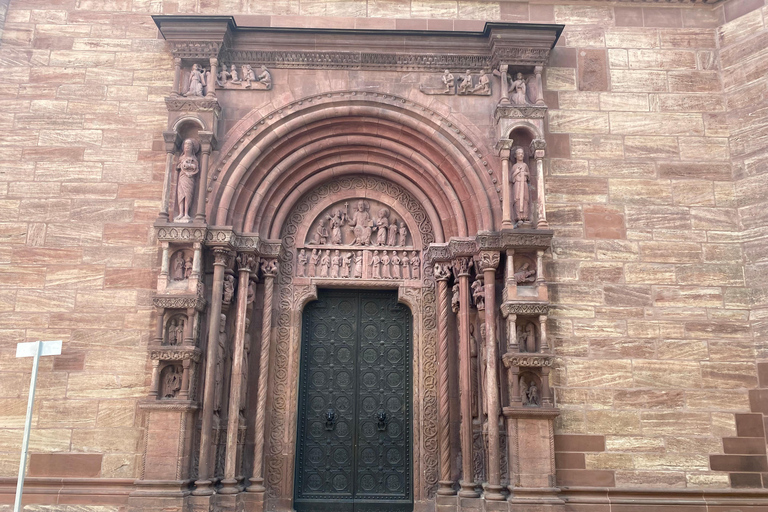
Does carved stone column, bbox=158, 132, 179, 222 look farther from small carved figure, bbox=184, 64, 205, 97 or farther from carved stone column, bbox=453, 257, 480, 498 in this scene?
carved stone column, bbox=453, 257, 480, 498

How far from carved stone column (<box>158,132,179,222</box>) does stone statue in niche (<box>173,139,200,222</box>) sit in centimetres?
11

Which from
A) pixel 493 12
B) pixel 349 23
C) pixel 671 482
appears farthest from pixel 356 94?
pixel 671 482

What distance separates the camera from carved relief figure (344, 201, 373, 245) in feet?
31.3

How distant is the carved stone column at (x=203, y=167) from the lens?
859 cm

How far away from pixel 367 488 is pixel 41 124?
6.98 metres

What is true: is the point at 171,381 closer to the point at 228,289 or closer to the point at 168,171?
the point at 228,289

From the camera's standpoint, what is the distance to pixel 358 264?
9492 millimetres

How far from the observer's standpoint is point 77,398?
836 centimetres

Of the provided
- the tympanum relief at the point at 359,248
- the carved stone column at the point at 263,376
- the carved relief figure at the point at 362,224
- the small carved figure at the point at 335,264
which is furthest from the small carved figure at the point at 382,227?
the carved stone column at the point at 263,376

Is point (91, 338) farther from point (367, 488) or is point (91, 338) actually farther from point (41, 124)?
point (367, 488)

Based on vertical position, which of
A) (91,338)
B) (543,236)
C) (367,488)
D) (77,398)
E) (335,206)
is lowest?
(367,488)

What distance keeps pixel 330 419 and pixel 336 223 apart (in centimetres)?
286

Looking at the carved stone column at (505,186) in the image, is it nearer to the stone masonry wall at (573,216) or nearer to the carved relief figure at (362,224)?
the stone masonry wall at (573,216)

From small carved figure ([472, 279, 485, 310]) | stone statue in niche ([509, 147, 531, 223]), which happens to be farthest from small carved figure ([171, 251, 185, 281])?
stone statue in niche ([509, 147, 531, 223])
